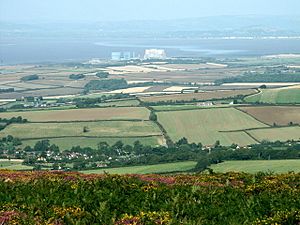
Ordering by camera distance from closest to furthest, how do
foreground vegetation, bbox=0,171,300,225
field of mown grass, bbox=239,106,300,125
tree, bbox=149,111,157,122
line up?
1. foreground vegetation, bbox=0,171,300,225
2. field of mown grass, bbox=239,106,300,125
3. tree, bbox=149,111,157,122

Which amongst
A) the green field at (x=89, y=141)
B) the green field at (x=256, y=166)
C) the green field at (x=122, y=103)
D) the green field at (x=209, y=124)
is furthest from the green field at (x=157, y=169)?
the green field at (x=122, y=103)

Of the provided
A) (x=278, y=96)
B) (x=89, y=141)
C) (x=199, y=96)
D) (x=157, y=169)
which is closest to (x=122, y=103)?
(x=199, y=96)

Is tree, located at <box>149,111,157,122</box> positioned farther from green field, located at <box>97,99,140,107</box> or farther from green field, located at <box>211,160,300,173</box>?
green field, located at <box>211,160,300,173</box>

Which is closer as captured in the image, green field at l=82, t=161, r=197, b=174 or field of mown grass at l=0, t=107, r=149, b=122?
green field at l=82, t=161, r=197, b=174

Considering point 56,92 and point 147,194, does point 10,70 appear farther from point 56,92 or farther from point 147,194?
point 147,194

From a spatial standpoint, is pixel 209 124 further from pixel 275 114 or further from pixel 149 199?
pixel 149 199

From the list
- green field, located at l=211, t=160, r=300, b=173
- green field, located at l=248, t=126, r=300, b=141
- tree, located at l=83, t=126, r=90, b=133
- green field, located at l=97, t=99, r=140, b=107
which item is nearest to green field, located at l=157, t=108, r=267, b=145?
green field, located at l=248, t=126, r=300, b=141
